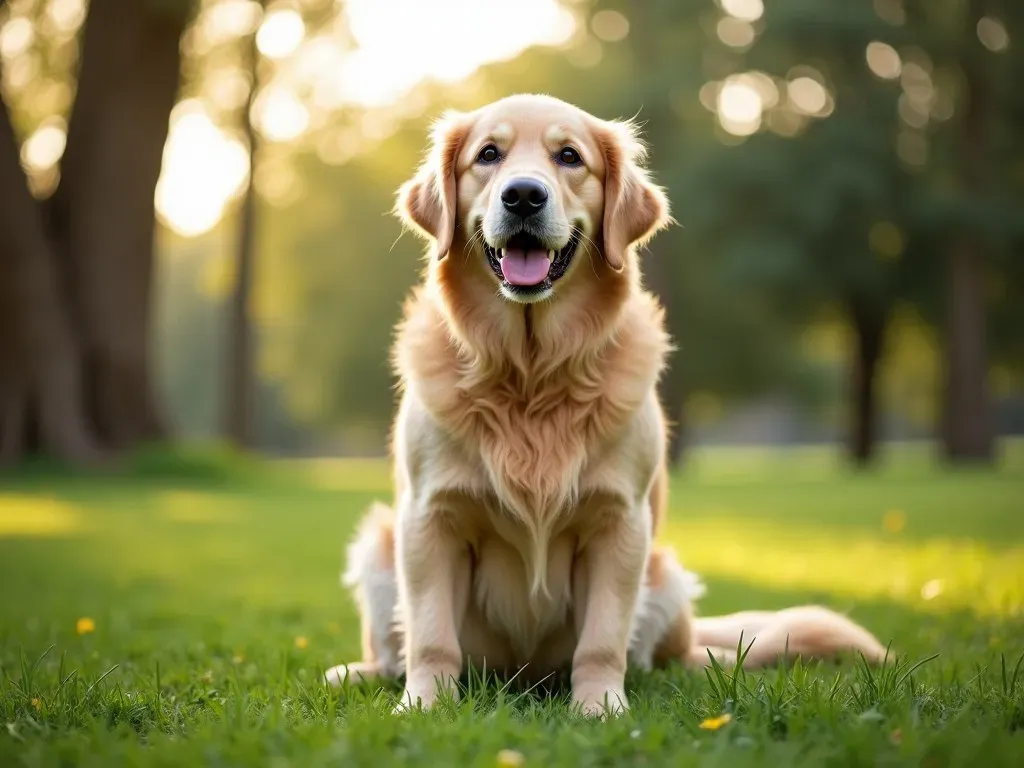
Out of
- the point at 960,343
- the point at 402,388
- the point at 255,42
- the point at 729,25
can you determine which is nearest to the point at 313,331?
the point at 255,42

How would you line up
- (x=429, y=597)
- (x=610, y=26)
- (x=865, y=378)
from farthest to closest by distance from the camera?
(x=610, y=26) < (x=865, y=378) < (x=429, y=597)

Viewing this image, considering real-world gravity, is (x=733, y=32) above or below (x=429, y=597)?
above

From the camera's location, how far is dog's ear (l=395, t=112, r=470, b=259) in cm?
360

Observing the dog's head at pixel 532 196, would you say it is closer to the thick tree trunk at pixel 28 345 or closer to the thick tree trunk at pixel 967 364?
the thick tree trunk at pixel 28 345

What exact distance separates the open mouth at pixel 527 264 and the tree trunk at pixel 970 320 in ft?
59.6

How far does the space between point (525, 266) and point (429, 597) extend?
1131mm

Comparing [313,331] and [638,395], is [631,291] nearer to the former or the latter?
[638,395]

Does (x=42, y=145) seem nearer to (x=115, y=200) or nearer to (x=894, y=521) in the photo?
(x=115, y=200)

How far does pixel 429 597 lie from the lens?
327 cm

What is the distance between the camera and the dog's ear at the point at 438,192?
3604mm

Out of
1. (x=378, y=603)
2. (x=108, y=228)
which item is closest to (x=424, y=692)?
(x=378, y=603)

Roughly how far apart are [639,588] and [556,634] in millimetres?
359

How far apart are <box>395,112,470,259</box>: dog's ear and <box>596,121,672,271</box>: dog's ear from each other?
0.53m

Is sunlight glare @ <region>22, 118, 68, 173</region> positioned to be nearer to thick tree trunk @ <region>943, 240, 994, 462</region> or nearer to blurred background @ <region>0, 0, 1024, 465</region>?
blurred background @ <region>0, 0, 1024, 465</region>
